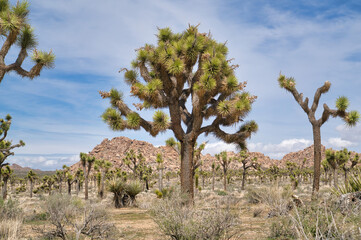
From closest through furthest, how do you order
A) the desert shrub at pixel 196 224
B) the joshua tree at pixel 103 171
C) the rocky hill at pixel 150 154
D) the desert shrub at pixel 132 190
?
the desert shrub at pixel 196 224 → the desert shrub at pixel 132 190 → the joshua tree at pixel 103 171 → the rocky hill at pixel 150 154

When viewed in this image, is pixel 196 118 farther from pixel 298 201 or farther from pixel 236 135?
pixel 298 201

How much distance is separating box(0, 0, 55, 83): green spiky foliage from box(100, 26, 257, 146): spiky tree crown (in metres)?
3.43

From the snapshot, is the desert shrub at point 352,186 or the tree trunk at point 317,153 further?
the tree trunk at point 317,153

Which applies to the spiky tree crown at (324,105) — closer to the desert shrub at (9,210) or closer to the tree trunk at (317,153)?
the tree trunk at (317,153)

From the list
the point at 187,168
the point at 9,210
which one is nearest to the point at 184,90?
the point at 187,168

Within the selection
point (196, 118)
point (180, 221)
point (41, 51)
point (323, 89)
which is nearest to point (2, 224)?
point (180, 221)

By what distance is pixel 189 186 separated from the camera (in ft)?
45.0

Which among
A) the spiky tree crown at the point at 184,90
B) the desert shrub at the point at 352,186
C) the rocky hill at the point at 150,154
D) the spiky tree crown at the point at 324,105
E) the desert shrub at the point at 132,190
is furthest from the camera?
the rocky hill at the point at 150,154

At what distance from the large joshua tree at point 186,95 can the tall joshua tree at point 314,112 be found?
3498 mm

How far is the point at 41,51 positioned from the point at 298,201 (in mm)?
10959

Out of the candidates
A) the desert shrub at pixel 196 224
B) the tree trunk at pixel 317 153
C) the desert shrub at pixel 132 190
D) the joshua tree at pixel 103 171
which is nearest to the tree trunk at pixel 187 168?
the desert shrub at pixel 132 190

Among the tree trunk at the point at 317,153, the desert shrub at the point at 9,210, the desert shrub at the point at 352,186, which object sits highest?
the tree trunk at the point at 317,153

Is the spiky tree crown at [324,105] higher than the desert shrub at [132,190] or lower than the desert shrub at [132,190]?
higher

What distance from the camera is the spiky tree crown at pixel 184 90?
1300cm
